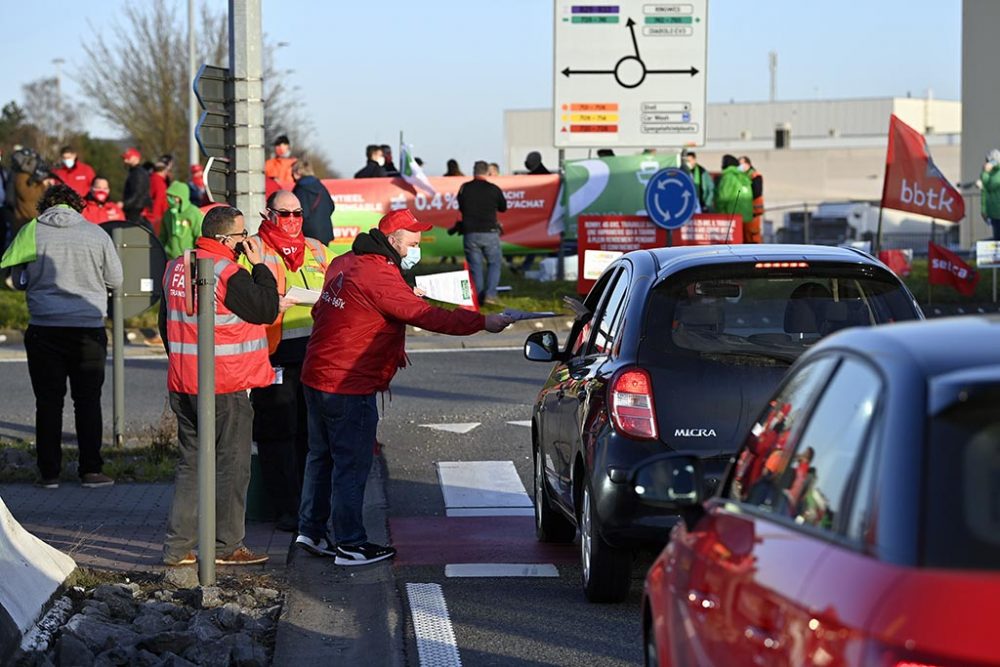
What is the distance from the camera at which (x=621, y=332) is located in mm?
7637

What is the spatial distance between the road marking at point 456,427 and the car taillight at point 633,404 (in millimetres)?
6525

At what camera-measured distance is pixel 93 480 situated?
1107 centimetres

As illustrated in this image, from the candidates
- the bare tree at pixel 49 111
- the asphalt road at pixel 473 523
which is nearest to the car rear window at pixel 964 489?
the asphalt road at pixel 473 523

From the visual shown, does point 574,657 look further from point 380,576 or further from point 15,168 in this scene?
point 15,168

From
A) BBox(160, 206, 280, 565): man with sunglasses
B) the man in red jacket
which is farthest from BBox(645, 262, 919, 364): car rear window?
BBox(160, 206, 280, 565): man with sunglasses

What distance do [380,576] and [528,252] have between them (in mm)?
19519

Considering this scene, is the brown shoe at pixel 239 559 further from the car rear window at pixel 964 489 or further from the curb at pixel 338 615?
the car rear window at pixel 964 489

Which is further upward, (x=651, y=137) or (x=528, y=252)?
(x=651, y=137)

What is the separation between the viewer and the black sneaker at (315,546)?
8820 millimetres

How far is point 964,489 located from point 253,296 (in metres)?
5.62

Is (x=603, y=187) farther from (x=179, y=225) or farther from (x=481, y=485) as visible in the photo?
(x=481, y=485)

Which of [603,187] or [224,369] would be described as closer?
[224,369]

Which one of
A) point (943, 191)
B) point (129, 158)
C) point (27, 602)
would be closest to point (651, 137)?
point (943, 191)

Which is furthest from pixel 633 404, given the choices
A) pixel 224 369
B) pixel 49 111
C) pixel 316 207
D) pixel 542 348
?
pixel 49 111
